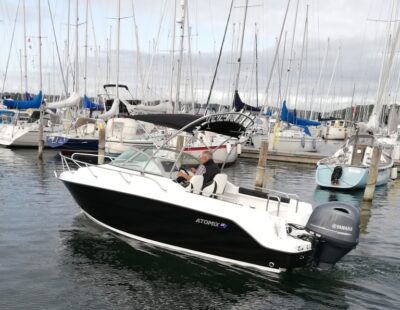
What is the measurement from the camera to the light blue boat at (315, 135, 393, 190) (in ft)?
59.1

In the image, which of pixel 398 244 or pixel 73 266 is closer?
pixel 73 266

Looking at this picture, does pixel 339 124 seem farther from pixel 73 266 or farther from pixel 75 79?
pixel 73 266

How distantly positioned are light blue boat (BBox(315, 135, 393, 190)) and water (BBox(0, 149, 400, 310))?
719 cm

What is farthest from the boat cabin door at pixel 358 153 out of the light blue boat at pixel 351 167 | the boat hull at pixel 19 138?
the boat hull at pixel 19 138

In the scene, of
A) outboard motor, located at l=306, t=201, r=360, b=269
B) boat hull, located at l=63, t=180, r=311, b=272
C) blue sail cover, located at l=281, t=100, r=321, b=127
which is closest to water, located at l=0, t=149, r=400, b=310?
boat hull, located at l=63, t=180, r=311, b=272

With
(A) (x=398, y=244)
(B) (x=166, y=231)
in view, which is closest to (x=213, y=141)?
(A) (x=398, y=244)

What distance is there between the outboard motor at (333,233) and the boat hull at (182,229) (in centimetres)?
31

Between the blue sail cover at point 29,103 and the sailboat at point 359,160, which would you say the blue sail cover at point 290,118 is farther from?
the blue sail cover at point 29,103

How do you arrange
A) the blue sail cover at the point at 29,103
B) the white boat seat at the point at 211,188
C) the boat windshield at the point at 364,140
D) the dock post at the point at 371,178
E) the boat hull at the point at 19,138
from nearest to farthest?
the white boat seat at the point at 211,188 < the dock post at the point at 371,178 < the boat windshield at the point at 364,140 < the boat hull at the point at 19,138 < the blue sail cover at the point at 29,103

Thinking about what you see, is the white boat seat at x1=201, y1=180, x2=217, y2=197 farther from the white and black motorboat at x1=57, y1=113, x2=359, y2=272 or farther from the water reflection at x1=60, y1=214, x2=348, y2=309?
the water reflection at x1=60, y1=214, x2=348, y2=309

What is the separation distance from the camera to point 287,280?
740 cm

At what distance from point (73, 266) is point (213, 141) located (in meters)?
15.3

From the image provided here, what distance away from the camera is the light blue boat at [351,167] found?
18016 mm

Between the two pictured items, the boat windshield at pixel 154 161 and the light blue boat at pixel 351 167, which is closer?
the boat windshield at pixel 154 161
